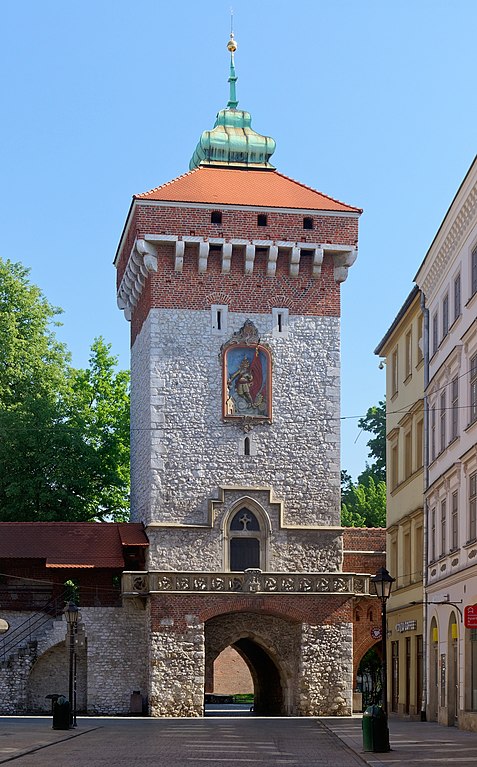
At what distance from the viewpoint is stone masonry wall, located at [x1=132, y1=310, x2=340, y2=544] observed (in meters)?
48.2

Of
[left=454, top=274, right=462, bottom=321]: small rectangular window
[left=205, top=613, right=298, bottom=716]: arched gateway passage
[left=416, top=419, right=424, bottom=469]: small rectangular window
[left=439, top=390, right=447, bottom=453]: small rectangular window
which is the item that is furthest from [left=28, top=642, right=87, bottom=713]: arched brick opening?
[left=454, top=274, right=462, bottom=321]: small rectangular window

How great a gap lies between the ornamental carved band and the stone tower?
5 centimetres

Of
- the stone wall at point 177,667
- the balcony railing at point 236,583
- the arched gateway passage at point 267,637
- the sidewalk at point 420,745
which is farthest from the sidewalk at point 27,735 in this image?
the arched gateway passage at point 267,637

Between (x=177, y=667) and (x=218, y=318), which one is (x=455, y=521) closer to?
(x=177, y=667)

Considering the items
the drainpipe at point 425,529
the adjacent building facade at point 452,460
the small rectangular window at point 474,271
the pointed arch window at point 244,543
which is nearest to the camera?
the adjacent building facade at point 452,460

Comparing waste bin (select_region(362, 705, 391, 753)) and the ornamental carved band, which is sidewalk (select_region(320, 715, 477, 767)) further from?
the ornamental carved band

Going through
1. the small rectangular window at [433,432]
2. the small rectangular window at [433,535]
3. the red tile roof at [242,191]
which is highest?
the red tile roof at [242,191]

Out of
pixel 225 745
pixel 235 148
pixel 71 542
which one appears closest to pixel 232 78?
pixel 235 148

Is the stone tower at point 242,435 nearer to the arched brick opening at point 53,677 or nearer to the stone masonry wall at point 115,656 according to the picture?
the stone masonry wall at point 115,656

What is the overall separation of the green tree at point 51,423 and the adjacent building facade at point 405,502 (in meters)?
14.7

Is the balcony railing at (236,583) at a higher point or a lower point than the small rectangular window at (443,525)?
lower

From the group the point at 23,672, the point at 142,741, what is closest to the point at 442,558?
the point at 142,741

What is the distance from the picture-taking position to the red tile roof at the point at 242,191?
161 feet

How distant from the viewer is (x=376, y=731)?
25844 millimetres
